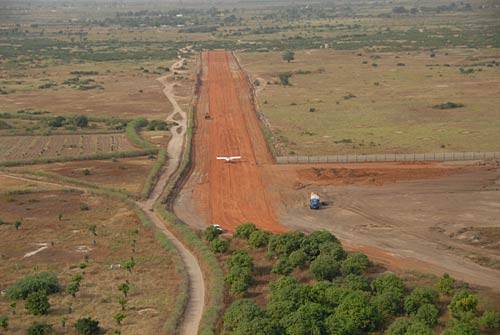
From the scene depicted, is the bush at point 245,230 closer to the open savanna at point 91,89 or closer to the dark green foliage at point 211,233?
the dark green foliage at point 211,233

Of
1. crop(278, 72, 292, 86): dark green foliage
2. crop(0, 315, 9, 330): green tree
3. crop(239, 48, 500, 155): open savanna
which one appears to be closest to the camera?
crop(0, 315, 9, 330): green tree

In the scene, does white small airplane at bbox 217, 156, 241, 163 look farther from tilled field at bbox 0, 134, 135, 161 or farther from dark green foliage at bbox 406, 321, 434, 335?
dark green foliage at bbox 406, 321, 434, 335

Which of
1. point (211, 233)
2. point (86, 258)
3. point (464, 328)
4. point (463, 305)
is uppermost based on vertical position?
point (464, 328)

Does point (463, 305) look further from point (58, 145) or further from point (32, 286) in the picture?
point (58, 145)

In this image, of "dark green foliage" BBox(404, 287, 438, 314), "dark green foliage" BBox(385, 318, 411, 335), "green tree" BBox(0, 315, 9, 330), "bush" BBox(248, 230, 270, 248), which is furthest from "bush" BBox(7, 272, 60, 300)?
"dark green foliage" BBox(404, 287, 438, 314)

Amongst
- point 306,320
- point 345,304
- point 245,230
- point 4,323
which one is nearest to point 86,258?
point 245,230

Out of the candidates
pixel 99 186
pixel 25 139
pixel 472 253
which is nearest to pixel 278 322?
pixel 472 253

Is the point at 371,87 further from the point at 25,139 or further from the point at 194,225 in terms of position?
the point at 194,225
